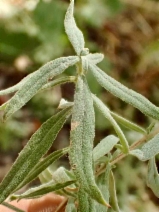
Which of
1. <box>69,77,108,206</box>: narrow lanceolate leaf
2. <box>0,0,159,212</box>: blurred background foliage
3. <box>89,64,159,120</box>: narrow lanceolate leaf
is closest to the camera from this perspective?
<box>69,77,108,206</box>: narrow lanceolate leaf

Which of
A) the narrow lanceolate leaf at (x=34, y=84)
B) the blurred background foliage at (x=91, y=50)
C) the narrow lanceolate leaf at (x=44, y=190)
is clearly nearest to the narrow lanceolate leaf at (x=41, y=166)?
the narrow lanceolate leaf at (x=44, y=190)

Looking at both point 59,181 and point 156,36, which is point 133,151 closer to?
point 59,181

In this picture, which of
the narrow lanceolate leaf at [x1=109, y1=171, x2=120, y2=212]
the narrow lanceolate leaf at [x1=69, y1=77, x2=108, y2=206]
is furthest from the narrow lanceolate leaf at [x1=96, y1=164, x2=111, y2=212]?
the narrow lanceolate leaf at [x1=69, y1=77, x2=108, y2=206]

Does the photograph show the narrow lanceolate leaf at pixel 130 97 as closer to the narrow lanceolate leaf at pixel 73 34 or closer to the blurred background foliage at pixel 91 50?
the narrow lanceolate leaf at pixel 73 34

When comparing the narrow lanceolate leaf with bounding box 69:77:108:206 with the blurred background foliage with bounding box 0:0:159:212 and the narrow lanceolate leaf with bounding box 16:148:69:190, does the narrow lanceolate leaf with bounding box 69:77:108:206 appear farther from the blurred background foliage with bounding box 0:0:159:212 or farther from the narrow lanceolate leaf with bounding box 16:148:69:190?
the blurred background foliage with bounding box 0:0:159:212

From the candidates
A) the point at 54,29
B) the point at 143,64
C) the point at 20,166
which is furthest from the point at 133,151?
the point at 143,64

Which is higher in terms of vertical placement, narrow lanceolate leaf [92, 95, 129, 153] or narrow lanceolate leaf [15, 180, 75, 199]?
narrow lanceolate leaf [92, 95, 129, 153]

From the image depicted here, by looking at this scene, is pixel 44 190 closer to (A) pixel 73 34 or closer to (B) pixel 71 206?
(B) pixel 71 206
